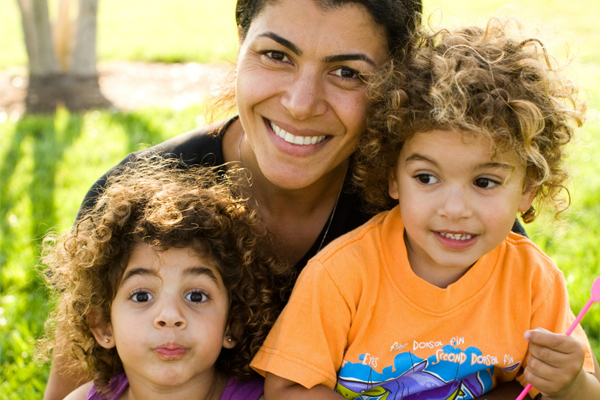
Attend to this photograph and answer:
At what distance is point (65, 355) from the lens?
269 centimetres

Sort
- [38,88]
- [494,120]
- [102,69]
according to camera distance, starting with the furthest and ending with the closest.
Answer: [102,69] < [38,88] < [494,120]

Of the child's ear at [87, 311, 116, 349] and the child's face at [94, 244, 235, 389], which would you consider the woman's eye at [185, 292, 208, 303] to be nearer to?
the child's face at [94, 244, 235, 389]

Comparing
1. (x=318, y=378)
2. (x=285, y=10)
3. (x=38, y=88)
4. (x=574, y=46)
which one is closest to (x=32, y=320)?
(x=318, y=378)

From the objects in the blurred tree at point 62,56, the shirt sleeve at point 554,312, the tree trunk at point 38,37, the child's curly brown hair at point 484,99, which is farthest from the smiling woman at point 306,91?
the tree trunk at point 38,37

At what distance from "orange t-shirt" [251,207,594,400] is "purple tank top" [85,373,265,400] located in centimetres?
12

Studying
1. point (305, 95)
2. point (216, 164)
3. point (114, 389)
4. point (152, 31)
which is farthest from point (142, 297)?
point (152, 31)

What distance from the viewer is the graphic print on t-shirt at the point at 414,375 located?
228 centimetres

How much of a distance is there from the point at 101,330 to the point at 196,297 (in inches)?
16.6

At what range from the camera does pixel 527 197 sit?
7.41ft

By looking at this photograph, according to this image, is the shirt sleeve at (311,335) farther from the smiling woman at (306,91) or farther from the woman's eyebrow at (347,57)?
the woman's eyebrow at (347,57)

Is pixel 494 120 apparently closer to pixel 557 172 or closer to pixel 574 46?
pixel 557 172

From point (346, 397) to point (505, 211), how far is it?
0.86 metres

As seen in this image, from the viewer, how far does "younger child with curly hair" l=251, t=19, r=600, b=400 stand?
6.81 feet

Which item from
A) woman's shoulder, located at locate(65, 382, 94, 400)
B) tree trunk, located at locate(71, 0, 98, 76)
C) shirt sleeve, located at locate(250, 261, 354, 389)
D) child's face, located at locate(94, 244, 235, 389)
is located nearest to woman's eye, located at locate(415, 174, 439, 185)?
shirt sleeve, located at locate(250, 261, 354, 389)
